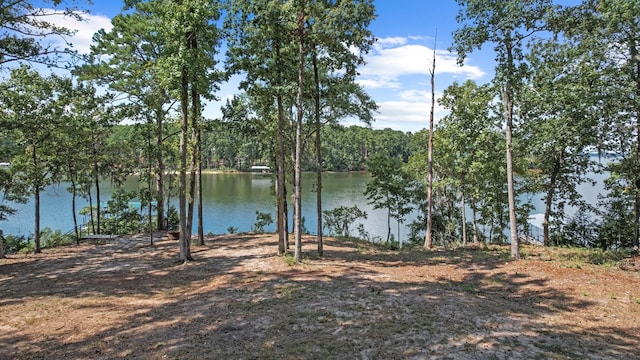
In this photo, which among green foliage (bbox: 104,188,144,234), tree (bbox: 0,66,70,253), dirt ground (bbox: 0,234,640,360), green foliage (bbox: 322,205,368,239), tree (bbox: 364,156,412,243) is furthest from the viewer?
green foliage (bbox: 322,205,368,239)

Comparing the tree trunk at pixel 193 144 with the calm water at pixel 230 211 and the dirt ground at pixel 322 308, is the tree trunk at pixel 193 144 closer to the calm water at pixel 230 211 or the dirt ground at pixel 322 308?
the dirt ground at pixel 322 308

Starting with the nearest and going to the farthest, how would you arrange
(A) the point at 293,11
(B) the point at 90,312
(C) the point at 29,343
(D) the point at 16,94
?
(C) the point at 29,343
(B) the point at 90,312
(A) the point at 293,11
(D) the point at 16,94

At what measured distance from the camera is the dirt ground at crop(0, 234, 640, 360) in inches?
238

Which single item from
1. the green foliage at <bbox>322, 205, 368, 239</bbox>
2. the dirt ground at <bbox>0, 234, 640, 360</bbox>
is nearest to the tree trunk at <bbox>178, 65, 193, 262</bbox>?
the dirt ground at <bbox>0, 234, 640, 360</bbox>

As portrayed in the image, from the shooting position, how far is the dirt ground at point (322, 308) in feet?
19.8

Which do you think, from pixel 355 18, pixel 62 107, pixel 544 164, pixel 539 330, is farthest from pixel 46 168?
pixel 544 164

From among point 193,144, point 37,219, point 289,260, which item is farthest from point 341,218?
point 37,219

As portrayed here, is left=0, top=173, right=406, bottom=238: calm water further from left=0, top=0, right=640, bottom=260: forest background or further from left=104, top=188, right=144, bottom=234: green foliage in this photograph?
left=0, top=0, right=640, bottom=260: forest background

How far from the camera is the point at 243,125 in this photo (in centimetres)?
1551

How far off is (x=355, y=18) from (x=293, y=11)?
193cm

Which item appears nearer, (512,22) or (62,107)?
(512,22)

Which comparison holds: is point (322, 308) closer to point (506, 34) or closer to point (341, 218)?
point (506, 34)

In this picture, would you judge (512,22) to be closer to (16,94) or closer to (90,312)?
(90,312)

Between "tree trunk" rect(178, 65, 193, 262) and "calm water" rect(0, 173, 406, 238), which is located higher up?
"tree trunk" rect(178, 65, 193, 262)
